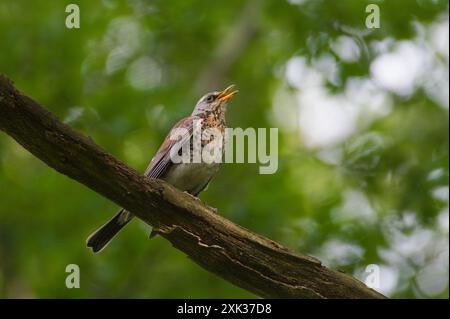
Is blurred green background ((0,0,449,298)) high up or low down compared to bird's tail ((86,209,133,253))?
up

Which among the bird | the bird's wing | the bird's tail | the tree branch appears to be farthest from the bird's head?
the tree branch

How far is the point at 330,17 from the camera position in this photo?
1478cm

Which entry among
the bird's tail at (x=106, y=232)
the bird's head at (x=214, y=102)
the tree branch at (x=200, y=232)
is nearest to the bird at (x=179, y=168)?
the bird's tail at (x=106, y=232)

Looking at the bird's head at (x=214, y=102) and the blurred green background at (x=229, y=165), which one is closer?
the bird's head at (x=214, y=102)

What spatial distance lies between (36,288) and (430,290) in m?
6.33

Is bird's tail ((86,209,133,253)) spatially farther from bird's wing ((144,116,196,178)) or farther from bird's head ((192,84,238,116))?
bird's head ((192,84,238,116))

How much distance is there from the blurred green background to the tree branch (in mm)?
5747

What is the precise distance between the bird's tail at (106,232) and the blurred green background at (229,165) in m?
3.81

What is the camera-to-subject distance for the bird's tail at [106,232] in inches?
341

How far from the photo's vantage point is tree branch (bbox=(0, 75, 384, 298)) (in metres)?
6.29

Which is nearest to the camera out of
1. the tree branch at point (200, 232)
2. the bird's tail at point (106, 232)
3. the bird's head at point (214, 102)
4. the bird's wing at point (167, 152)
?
the tree branch at point (200, 232)

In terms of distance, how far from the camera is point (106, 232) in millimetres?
8750

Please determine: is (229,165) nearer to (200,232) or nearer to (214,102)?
(214,102)

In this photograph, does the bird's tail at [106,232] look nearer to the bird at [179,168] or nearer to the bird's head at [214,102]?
the bird at [179,168]
